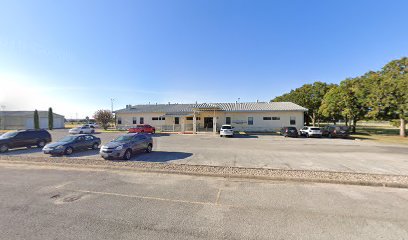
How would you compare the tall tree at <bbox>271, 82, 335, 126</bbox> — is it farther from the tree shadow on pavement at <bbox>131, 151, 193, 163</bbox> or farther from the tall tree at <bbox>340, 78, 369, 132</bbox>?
the tree shadow on pavement at <bbox>131, 151, 193, 163</bbox>

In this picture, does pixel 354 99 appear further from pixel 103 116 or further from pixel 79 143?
pixel 103 116

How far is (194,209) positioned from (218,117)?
28566 mm

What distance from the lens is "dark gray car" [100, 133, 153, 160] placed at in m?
10.3

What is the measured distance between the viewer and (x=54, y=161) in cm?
995

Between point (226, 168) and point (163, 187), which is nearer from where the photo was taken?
point (163, 187)

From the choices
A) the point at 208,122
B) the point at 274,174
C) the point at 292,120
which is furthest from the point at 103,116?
the point at 274,174

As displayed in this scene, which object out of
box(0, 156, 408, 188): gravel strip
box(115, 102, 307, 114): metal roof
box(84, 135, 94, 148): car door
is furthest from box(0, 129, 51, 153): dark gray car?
box(115, 102, 307, 114): metal roof

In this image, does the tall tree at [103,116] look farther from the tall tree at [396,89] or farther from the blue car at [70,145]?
the tall tree at [396,89]

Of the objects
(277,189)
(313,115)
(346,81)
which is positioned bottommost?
(277,189)

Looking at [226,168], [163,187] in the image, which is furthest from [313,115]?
[163,187]

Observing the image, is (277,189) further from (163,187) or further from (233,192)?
(163,187)

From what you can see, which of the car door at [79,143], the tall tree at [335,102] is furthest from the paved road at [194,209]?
the tall tree at [335,102]

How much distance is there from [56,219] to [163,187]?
2949 millimetres

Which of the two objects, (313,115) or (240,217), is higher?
(313,115)
